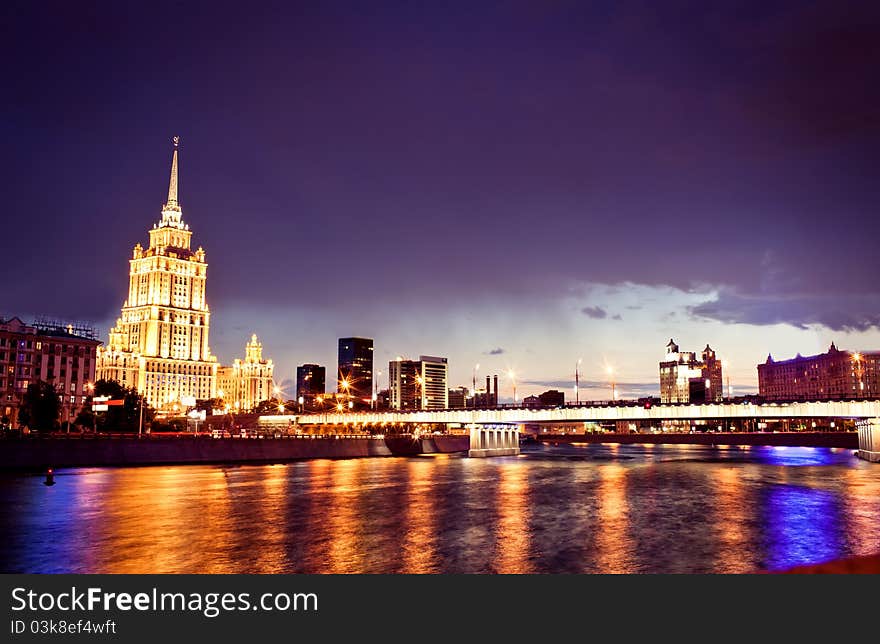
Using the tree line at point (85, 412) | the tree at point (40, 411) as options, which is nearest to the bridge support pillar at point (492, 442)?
the tree line at point (85, 412)

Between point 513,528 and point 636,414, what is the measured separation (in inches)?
3625

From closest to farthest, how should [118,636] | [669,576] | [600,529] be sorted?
[118,636]
[669,576]
[600,529]

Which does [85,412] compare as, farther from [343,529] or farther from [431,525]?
[431,525]

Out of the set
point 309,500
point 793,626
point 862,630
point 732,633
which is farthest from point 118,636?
point 309,500

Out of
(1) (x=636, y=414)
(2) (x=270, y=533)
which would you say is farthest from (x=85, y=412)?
(2) (x=270, y=533)

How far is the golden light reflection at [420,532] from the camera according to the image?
34.8 metres

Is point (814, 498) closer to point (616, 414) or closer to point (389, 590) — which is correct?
point (389, 590)

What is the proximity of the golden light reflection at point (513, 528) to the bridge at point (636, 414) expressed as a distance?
55078mm

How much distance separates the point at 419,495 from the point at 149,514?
25729 mm

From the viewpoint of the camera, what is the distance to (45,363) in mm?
182000

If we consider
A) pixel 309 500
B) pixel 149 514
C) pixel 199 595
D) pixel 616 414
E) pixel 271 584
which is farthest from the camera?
pixel 616 414

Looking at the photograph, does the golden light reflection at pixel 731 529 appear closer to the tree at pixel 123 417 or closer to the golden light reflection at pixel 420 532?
the golden light reflection at pixel 420 532

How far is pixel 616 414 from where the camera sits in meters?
135

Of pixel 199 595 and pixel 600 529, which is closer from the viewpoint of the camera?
pixel 199 595
